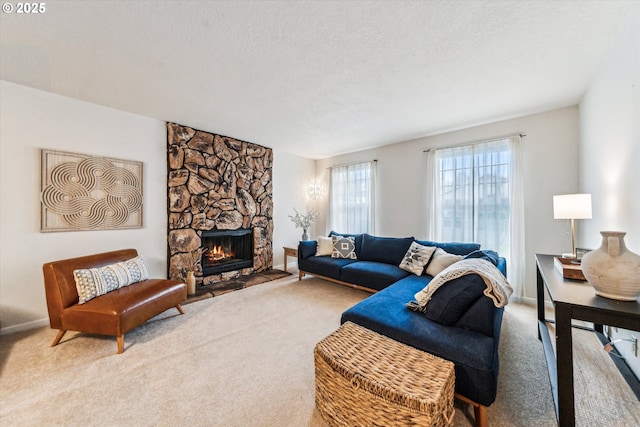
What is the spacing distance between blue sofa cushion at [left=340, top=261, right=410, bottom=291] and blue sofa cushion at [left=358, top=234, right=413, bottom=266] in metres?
0.12

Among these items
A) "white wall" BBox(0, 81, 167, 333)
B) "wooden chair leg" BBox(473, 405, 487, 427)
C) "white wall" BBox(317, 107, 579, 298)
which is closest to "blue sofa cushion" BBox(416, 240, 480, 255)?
"white wall" BBox(317, 107, 579, 298)

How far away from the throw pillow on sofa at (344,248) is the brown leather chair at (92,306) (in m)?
2.56

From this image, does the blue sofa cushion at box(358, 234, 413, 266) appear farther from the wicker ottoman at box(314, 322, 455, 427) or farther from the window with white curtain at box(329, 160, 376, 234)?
the wicker ottoman at box(314, 322, 455, 427)

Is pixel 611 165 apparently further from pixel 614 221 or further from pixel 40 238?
pixel 40 238

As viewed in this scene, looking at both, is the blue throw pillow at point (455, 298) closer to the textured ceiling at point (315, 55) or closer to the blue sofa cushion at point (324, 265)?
the textured ceiling at point (315, 55)

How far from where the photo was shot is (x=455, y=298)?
1621 millimetres

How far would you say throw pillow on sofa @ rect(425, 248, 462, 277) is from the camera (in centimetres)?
287

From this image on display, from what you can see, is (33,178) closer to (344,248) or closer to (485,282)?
(344,248)

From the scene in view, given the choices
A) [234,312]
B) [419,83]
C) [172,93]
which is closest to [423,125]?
[419,83]

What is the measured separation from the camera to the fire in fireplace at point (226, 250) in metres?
4.07

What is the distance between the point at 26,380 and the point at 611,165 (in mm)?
4893

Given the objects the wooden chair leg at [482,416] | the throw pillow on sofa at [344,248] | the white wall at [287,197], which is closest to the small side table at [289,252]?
the white wall at [287,197]

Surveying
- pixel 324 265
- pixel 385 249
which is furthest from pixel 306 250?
pixel 385 249

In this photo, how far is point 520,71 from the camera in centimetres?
220
